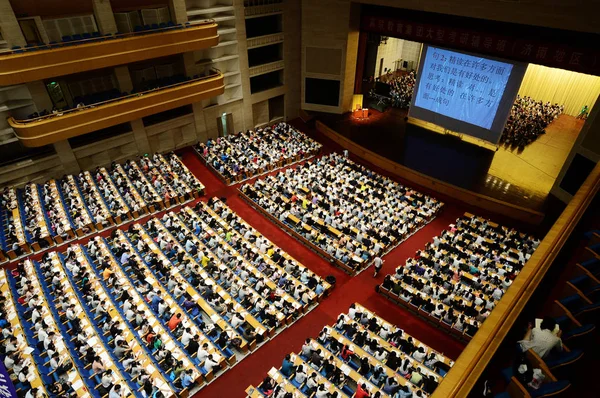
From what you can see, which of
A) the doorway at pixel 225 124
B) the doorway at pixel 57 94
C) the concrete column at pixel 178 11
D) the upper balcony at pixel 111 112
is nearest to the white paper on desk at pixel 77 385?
the upper balcony at pixel 111 112

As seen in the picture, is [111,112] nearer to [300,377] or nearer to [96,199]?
[96,199]

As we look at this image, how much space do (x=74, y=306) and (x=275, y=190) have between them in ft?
33.2

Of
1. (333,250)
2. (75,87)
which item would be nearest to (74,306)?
(333,250)

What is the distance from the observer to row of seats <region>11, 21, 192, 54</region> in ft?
50.8

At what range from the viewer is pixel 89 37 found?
56.1ft

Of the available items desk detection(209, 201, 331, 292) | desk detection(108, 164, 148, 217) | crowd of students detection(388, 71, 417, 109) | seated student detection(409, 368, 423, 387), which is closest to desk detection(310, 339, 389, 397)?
seated student detection(409, 368, 423, 387)

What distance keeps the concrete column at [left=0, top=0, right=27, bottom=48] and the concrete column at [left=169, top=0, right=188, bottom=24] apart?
23.6ft

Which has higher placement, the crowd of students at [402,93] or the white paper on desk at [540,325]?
the white paper on desk at [540,325]

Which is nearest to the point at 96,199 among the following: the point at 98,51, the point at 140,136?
the point at 140,136

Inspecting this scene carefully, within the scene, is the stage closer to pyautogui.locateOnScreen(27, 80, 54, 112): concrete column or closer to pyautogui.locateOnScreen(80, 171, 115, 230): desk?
pyautogui.locateOnScreen(80, 171, 115, 230): desk

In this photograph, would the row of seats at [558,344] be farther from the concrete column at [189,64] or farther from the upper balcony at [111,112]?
the concrete column at [189,64]

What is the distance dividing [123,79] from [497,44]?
1940 centimetres

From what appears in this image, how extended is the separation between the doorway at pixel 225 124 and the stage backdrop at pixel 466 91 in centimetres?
1253

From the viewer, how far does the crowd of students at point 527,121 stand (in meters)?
22.3
